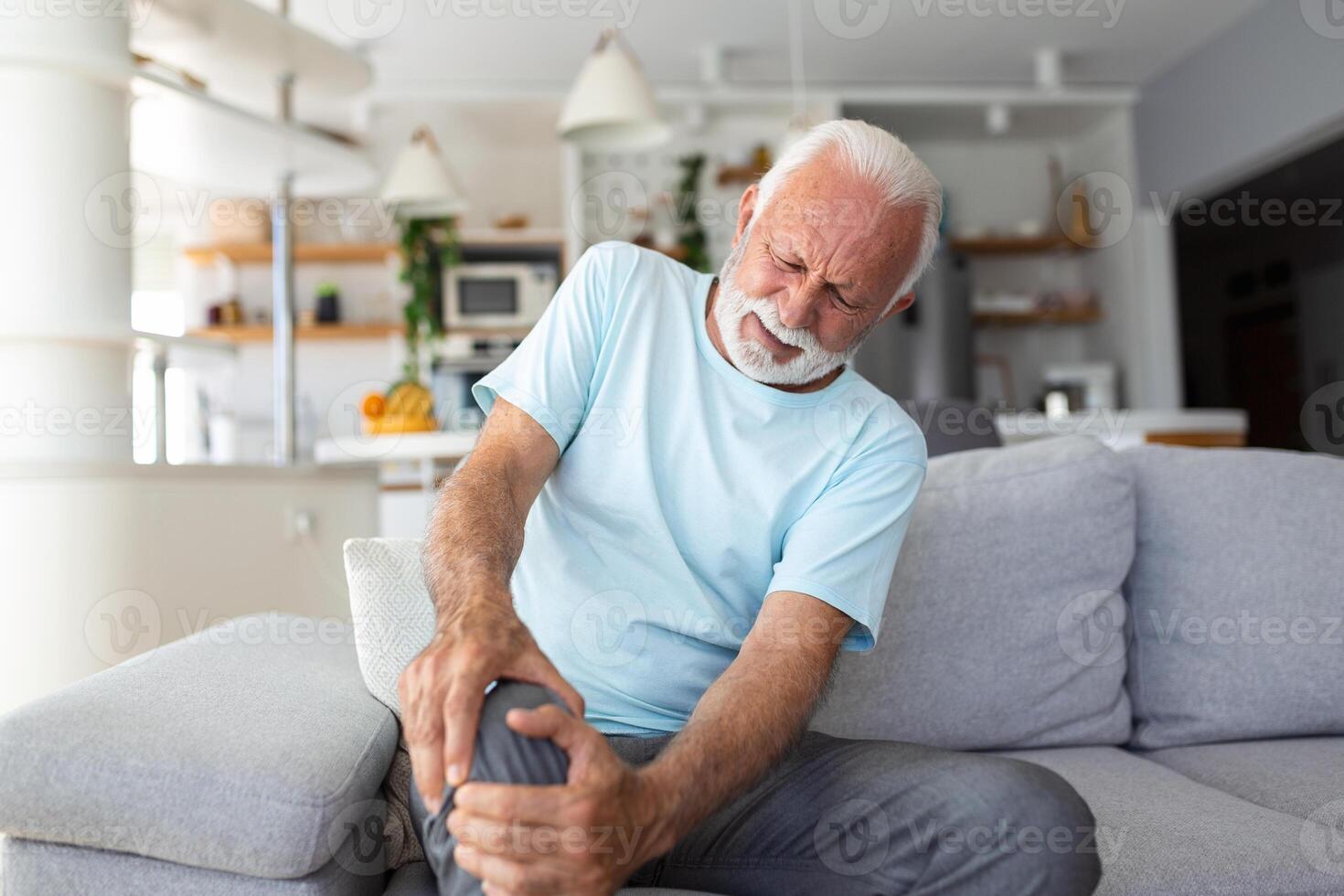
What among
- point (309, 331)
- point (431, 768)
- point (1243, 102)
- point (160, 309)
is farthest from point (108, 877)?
point (160, 309)

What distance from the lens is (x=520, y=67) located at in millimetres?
5469

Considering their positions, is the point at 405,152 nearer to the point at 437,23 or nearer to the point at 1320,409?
the point at 437,23

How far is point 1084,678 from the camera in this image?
5.44 feet

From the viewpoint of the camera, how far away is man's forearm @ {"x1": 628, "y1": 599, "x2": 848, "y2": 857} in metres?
0.99

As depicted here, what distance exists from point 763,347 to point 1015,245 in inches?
209

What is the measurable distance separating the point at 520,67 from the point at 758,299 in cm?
447

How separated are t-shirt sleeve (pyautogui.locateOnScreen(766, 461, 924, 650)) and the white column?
1711mm

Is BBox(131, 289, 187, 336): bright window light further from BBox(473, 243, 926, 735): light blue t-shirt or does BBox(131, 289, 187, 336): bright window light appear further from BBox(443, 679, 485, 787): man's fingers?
BBox(443, 679, 485, 787): man's fingers

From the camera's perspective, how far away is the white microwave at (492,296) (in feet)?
18.8

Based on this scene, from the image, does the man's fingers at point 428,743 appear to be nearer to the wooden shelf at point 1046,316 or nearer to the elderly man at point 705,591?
the elderly man at point 705,591

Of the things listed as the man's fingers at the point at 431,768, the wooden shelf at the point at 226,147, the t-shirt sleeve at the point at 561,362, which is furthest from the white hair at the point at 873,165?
the wooden shelf at the point at 226,147

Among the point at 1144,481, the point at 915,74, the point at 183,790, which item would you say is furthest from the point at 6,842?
the point at 915,74

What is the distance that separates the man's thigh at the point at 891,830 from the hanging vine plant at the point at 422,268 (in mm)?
4438

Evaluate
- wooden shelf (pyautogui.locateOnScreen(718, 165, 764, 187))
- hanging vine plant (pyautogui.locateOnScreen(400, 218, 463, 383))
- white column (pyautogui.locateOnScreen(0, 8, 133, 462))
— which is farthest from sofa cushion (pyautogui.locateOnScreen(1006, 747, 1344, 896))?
wooden shelf (pyautogui.locateOnScreen(718, 165, 764, 187))
